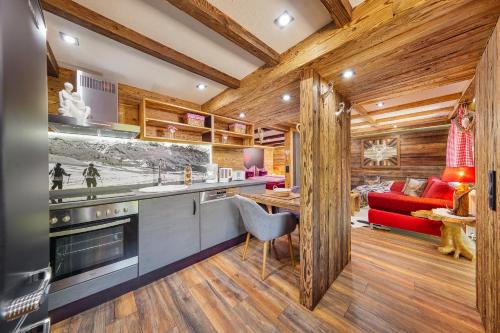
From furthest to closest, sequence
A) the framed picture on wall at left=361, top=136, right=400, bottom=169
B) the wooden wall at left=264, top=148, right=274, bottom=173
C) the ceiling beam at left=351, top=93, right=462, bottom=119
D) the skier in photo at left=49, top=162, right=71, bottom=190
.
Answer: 1. the wooden wall at left=264, top=148, right=274, bottom=173
2. the framed picture on wall at left=361, top=136, right=400, bottom=169
3. the ceiling beam at left=351, top=93, right=462, bottom=119
4. the skier in photo at left=49, top=162, right=71, bottom=190

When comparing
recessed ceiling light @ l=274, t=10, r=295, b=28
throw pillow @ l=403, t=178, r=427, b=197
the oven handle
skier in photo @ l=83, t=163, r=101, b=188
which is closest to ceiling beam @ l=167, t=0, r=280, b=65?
recessed ceiling light @ l=274, t=10, r=295, b=28

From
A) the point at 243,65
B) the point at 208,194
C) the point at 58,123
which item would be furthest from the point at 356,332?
the point at 58,123

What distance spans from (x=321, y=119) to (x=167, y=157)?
222cm

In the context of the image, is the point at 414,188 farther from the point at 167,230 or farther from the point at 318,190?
the point at 167,230

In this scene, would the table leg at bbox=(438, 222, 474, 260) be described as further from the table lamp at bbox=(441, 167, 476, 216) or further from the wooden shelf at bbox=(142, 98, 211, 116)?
the wooden shelf at bbox=(142, 98, 211, 116)

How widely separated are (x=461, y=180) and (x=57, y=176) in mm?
4494

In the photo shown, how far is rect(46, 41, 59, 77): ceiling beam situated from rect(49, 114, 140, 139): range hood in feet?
1.88

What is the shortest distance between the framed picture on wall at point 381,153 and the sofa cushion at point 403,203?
2.83 metres

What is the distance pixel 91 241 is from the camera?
1.46m

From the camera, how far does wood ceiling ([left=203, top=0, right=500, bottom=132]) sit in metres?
1.04

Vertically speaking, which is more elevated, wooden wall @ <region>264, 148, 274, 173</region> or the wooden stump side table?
wooden wall @ <region>264, 148, 274, 173</region>

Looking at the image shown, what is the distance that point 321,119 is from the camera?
1587 mm

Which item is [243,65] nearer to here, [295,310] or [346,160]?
[346,160]

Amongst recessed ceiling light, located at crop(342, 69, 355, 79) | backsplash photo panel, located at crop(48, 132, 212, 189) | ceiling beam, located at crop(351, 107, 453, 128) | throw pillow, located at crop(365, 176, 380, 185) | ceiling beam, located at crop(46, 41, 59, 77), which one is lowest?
throw pillow, located at crop(365, 176, 380, 185)
